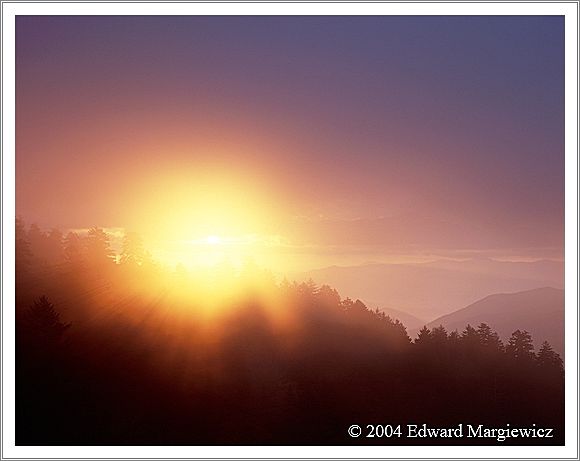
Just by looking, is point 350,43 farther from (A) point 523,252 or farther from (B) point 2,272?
(B) point 2,272

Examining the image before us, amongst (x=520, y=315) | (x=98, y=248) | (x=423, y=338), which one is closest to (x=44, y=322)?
(x=98, y=248)

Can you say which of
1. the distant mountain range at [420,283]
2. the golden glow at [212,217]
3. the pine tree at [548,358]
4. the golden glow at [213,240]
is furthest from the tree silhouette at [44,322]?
the pine tree at [548,358]

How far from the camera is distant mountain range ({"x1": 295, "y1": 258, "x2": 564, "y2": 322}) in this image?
1232cm

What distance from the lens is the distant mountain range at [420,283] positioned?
1232 cm

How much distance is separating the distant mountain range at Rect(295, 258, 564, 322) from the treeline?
0.42m

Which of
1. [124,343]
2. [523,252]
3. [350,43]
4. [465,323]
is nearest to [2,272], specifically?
[124,343]

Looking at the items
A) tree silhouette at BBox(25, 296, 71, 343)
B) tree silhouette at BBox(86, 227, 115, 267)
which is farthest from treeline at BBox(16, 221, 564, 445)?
tree silhouette at BBox(86, 227, 115, 267)

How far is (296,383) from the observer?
39.5 ft

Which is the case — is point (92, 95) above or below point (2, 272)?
above

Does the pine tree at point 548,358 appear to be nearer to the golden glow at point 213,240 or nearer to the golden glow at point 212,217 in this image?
the golden glow at point 212,217

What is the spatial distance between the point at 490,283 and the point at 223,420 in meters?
7.44

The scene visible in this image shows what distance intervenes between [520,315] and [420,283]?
7.99ft

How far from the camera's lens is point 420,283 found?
12.5 m

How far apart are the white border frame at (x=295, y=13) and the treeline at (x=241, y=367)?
234mm
